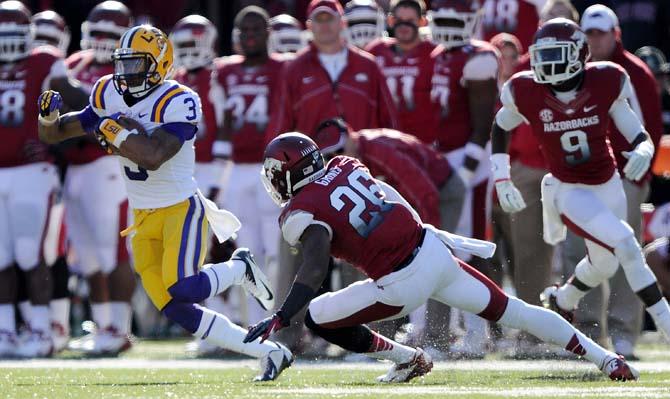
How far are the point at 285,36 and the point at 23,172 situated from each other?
8.23 feet

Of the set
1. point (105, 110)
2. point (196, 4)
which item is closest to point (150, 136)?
point (105, 110)

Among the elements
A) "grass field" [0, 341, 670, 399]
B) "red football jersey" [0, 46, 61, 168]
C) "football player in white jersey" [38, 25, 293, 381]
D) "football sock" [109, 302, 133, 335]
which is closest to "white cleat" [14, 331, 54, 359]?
"grass field" [0, 341, 670, 399]

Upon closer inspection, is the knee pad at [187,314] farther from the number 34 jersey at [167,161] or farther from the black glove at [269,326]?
the black glove at [269,326]

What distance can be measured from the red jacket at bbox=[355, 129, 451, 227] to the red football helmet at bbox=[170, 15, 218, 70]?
2041 mm

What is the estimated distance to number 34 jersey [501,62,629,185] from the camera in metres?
8.07

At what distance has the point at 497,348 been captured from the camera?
30.4 feet

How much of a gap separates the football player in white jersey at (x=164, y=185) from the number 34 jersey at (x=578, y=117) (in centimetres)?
167

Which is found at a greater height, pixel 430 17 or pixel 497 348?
pixel 430 17

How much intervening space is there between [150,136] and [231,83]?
2.80 meters

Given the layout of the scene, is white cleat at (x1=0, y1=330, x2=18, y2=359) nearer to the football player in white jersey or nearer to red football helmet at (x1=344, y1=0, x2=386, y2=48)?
the football player in white jersey

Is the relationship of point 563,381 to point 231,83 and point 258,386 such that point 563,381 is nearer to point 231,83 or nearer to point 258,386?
point 258,386

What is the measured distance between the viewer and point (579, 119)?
810 cm

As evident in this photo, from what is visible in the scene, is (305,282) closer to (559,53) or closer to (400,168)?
(559,53)

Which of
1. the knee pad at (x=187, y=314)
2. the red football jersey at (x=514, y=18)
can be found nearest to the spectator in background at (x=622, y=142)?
the red football jersey at (x=514, y=18)
